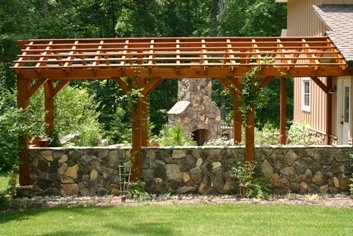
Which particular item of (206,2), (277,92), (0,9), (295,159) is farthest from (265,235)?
(206,2)

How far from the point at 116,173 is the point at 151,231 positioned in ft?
12.3

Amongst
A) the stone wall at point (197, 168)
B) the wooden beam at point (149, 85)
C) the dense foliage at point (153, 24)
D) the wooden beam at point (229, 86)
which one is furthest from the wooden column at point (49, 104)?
the dense foliage at point (153, 24)

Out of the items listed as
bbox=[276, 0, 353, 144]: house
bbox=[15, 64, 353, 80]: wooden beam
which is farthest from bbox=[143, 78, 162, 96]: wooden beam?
bbox=[276, 0, 353, 144]: house

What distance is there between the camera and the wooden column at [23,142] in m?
12.6

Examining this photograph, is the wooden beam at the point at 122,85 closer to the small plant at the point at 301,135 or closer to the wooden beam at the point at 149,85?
the wooden beam at the point at 149,85

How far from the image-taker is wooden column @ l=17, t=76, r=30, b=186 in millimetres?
12578

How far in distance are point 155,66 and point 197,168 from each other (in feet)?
8.11

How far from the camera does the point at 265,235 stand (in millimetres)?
8727

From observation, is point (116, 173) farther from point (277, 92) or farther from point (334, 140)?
point (277, 92)

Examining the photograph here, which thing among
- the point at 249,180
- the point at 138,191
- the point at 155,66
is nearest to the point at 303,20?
the point at 155,66

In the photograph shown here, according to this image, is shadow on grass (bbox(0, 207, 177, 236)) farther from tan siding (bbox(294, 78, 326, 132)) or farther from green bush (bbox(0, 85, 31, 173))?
tan siding (bbox(294, 78, 326, 132))

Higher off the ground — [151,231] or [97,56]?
[97,56]

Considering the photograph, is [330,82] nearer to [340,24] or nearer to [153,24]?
[340,24]

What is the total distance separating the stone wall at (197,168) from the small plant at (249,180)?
0.19m
